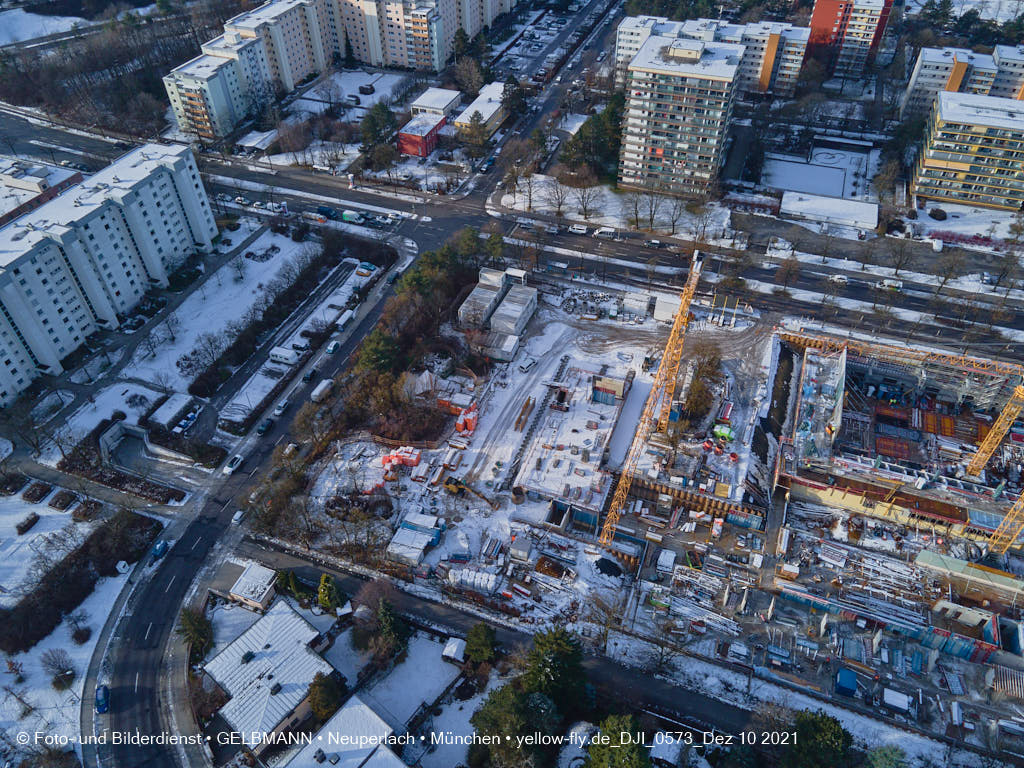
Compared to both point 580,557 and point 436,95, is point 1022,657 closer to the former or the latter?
point 580,557

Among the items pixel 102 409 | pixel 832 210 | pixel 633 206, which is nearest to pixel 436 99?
pixel 633 206

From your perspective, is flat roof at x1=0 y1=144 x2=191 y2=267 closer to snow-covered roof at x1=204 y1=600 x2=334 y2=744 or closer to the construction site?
the construction site

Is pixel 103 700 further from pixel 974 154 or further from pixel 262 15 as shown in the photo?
pixel 262 15

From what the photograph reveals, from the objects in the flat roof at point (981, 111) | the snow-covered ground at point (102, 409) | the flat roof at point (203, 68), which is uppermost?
the flat roof at point (981, 111)

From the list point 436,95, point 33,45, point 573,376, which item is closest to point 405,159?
point 436,95

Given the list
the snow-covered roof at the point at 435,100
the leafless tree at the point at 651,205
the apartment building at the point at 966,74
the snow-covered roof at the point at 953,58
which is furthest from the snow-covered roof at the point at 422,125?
the snow-covered roof at the point at 953,58

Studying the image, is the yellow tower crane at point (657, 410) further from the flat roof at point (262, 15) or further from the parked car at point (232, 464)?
the flat roof at point (262, 15)
